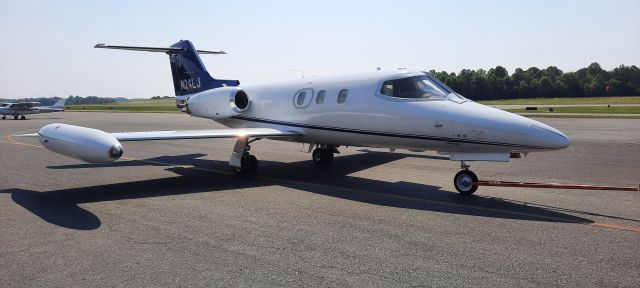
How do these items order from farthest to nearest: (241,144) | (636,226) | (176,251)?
1. (241,144)
2. (636,226)
3. (176,251)

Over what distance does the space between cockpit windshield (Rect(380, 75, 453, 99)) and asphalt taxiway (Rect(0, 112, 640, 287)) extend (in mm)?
1901

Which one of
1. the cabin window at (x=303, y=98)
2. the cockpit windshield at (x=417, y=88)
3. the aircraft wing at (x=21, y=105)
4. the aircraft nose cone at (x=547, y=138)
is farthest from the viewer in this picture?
the aircraft wing at (x=21, y=105)

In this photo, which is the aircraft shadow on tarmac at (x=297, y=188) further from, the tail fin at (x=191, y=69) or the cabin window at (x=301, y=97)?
the tail fin at (x=191, y=69)

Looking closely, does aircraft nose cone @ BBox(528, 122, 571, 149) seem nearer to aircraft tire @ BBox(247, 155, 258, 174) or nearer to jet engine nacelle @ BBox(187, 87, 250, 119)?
aircraft tire @ BBox(247, 155, 258, 174)

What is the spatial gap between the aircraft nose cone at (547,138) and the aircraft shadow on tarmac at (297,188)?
1.01m

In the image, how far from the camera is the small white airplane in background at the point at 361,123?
27.0 ft

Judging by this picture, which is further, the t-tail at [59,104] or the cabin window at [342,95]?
the t-tail at [59,104]

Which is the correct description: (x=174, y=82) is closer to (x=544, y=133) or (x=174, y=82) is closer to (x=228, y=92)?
(x=228, y=92)

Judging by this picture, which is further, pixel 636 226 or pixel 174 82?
pixel 174 82

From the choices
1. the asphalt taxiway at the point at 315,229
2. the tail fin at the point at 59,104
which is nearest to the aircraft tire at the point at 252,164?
the asphalt taxiway at the point at 315,229

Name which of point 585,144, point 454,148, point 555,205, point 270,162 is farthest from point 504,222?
point 585,144

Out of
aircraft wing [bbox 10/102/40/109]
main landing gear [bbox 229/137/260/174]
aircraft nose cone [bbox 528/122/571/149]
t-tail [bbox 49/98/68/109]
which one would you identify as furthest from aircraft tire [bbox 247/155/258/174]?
t-tail [bbox 49/98/68/109]

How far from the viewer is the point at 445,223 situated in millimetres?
6633

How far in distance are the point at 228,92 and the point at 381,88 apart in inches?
213
